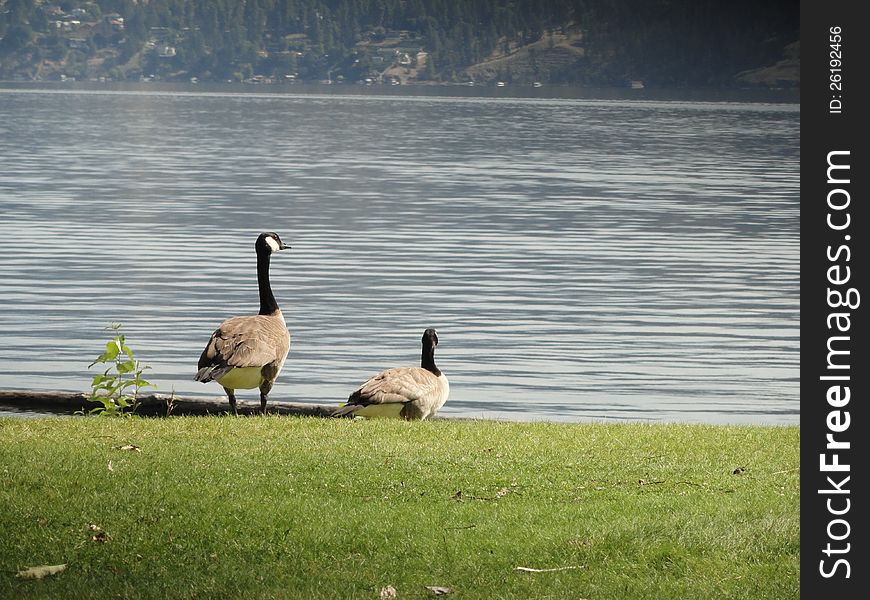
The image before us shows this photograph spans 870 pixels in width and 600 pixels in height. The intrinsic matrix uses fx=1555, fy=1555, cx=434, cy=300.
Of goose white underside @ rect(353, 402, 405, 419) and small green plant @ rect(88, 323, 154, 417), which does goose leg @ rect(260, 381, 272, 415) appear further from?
small green plant @ rect(88, 323, 154, 417)

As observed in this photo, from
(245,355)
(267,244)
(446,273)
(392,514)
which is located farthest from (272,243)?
(446,273)

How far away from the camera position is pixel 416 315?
94.1 ft

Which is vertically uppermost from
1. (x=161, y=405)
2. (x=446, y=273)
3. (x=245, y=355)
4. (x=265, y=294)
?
(x=265, y=294)

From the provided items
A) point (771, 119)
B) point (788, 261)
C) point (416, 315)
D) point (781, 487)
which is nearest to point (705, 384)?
point (416, 315)

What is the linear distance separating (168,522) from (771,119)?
507 ft

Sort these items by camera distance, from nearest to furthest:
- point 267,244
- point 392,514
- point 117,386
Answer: point 392,514, point 117,386, point 267,244

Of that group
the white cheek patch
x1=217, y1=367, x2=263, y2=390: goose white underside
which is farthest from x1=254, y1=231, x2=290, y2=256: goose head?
x1=217, y1=367, x2=263, y2=390: goose white underside

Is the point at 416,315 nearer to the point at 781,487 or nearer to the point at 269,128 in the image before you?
the point at 781,487

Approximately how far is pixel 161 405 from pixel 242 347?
1.63m

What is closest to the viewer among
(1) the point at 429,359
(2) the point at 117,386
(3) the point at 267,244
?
(2) the point at 117,386

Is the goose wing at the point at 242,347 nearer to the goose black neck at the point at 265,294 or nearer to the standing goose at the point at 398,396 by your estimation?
the goose black neck at the point at 265,294

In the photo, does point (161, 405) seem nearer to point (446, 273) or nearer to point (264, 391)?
point (264, 391)

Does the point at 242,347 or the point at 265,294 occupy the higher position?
the point at 265,294

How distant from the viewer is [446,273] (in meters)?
35.2
